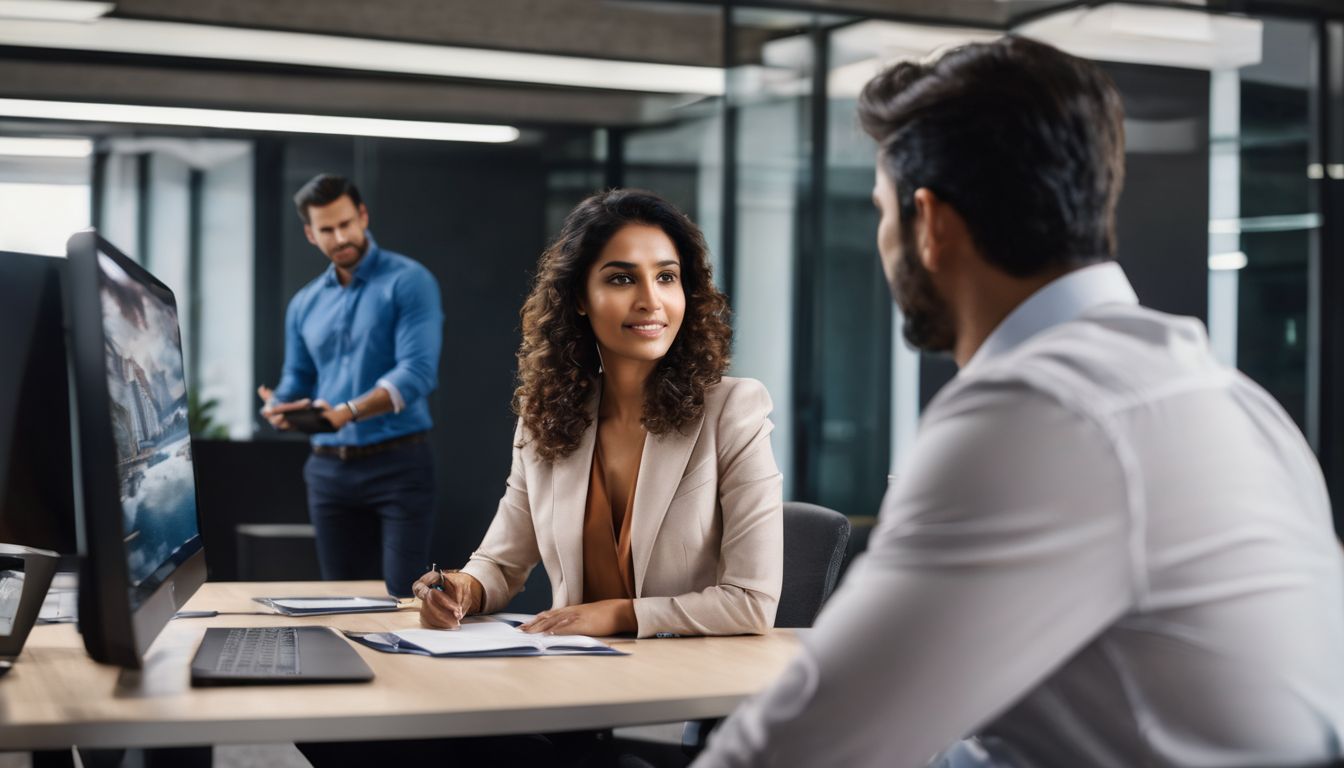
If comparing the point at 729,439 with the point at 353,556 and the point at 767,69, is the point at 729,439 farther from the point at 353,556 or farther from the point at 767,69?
the point at 767,69

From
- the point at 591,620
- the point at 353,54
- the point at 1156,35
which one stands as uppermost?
the point at 353,54

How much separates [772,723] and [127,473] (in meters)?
0.81

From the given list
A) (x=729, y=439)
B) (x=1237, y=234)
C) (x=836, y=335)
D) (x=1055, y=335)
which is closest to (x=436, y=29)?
(x=836, y=335)

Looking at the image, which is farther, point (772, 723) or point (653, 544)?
point (653, 544)

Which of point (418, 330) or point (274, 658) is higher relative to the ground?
point (418, 330)

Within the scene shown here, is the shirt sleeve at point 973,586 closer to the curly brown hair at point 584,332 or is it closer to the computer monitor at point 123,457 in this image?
the computer monitor at point 123,457

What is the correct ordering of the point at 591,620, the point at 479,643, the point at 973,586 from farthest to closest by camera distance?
the point at 591,620, the point at 479,643, the point at 973,586

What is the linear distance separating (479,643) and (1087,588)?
105cm

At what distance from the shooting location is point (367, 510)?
4.65 metres

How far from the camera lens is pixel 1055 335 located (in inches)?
40.8

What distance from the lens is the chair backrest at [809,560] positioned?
2.32 meters

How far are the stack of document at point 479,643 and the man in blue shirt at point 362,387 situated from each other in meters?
2.54

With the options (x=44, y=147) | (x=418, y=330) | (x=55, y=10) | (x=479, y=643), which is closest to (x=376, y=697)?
(x=479, y=643)

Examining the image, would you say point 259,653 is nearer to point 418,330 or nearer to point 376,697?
point 376,697
